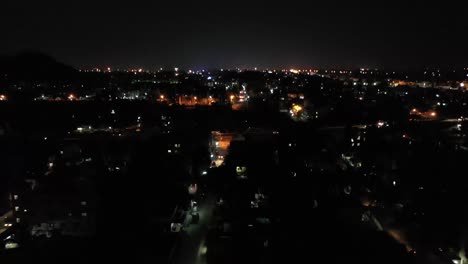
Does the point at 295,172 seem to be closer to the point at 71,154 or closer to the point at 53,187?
the point at 53,187

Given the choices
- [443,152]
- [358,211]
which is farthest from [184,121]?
[358,211]

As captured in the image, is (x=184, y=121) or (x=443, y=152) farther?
(x=184, y=121)

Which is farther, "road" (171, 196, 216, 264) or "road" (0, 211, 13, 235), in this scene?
"road" (0, 211, 13, 235)

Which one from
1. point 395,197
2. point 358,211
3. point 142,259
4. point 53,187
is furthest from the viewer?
point 395,197

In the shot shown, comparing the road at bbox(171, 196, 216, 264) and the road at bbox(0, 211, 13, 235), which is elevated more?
the road at bbox(0, 211, 13, 235)

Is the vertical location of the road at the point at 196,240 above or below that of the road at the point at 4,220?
below

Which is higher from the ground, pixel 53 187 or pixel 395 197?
pixel 53 187

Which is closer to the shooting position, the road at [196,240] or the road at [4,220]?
the road at [196,240]

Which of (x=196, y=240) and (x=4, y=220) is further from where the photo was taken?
(x=4, y=220)
